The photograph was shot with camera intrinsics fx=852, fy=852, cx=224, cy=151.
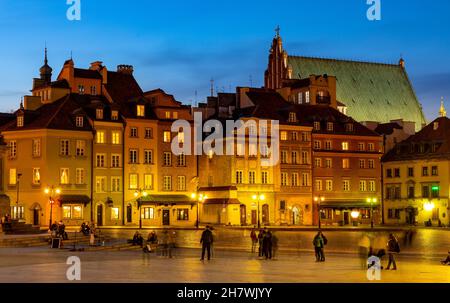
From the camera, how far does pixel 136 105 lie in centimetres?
8369

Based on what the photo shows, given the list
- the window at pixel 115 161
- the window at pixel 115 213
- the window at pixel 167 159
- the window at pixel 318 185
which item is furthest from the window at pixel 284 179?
the window at pixel 115 213

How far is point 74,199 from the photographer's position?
77.7m

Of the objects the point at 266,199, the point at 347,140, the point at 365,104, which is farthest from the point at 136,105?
the point at 365,104

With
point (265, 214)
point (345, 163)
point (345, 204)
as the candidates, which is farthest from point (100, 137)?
point (345, 163)

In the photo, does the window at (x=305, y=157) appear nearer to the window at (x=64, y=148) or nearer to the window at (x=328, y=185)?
the window at (x=328, y=185)

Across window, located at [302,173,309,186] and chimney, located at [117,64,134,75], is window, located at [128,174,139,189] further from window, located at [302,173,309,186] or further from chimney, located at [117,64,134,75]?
window, located at [302,173,309,186]

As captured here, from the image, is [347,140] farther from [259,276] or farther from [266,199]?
[259,276]

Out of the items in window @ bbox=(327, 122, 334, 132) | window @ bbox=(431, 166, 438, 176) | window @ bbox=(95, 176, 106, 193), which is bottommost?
window @ bbox=(95, 176, 106, 193)

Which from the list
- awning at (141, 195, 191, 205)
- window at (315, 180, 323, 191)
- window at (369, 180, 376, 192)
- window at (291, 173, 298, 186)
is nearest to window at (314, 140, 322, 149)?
window at (315, 180, 323, 191)

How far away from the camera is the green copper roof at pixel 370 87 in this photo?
11231cm

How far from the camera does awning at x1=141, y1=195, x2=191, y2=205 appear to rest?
268ft

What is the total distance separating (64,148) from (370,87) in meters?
51.0

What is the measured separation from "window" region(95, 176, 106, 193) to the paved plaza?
39190 mm
